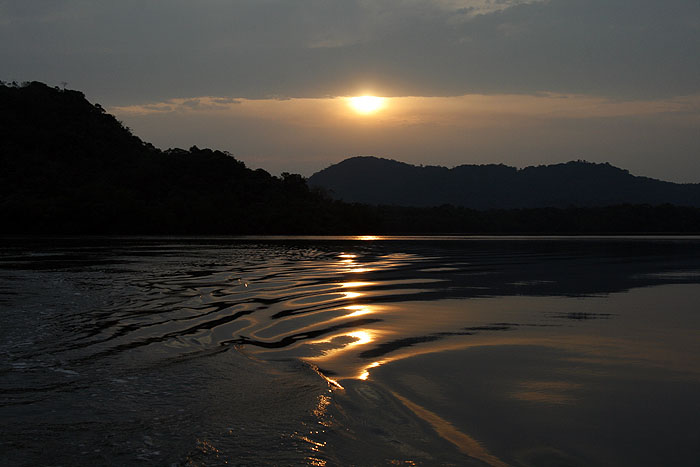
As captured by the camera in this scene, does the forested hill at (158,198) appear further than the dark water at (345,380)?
Yes

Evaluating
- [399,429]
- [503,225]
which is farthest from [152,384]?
[503,225]

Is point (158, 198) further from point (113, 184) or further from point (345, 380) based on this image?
point (345, 380)

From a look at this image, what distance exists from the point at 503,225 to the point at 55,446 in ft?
502

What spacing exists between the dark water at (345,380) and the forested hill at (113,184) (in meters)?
97.5

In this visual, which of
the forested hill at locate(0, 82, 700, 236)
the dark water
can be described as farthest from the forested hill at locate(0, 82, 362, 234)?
the dark water

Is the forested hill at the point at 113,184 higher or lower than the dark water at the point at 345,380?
higher

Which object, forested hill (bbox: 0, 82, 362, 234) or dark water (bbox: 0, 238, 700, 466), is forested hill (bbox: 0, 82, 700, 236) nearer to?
forested hill (bbox: 0, 82, 362, 234)

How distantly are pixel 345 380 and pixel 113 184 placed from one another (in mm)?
129275

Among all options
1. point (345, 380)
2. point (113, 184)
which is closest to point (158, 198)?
point (113, 184)

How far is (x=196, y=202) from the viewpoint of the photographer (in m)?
124

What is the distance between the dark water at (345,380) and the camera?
5.66 metres

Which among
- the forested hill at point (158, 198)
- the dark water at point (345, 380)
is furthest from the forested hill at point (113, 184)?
the dark water at point (345, 380)

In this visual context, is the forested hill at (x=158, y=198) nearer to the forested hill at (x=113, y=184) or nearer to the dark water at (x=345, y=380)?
the forested hill at (x=113, y=184)

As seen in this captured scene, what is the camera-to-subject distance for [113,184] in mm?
Result: 127688
